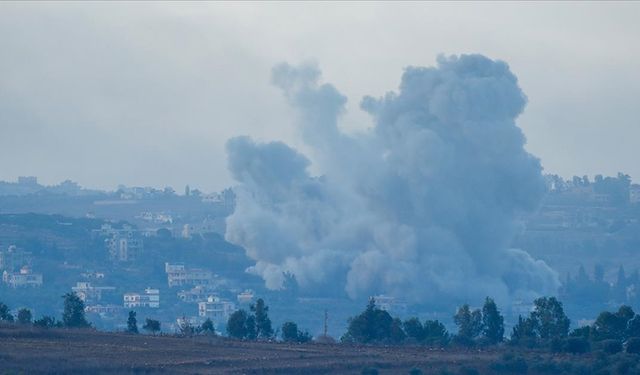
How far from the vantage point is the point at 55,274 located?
129625mm

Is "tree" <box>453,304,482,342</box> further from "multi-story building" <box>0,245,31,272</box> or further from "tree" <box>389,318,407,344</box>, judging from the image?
"multi-story building" <box>0,245,31,272</box>

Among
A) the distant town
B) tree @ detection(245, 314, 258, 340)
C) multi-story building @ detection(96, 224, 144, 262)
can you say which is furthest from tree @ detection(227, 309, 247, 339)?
multi-story building @ detection(96, 224, 144, 262)

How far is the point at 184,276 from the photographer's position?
437ft

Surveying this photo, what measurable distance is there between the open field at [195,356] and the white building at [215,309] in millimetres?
56347

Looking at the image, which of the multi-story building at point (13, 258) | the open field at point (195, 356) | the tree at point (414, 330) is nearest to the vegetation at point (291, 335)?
the tree at point (414, 330)

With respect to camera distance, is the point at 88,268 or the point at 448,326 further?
the point at 88,268

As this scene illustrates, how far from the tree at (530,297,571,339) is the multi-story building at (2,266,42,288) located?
61.2 m

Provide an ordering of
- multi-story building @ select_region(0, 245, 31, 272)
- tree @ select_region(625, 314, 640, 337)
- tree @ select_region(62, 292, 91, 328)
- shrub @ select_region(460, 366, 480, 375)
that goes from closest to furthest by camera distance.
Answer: shrub @ select_region(460, 366, 480, 375) < tree @ select_region(625, 314, 640, 337) < tree @ select_region(62, 292, 91, 328) < multi-story building @ select_region(0, 245, 31, 272)

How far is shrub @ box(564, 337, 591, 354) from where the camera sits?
59.2 meters

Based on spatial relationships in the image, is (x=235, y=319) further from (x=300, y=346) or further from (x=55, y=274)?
(x=55, y=274)

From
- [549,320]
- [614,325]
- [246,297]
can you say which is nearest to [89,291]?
[246,297]

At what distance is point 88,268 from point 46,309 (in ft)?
65.8

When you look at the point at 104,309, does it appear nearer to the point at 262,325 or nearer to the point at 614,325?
the point at 262,325

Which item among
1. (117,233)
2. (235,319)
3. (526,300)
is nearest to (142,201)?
(117,233)
